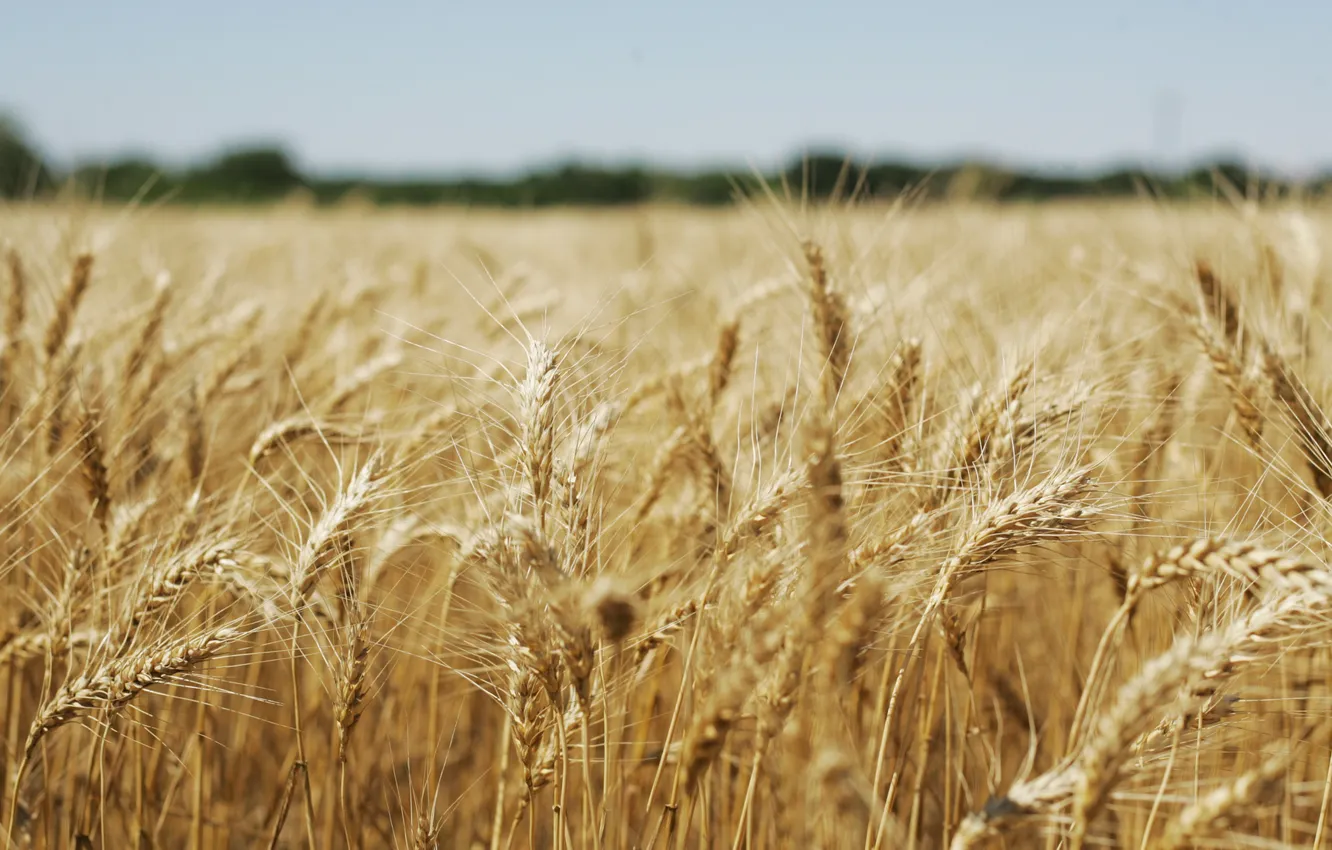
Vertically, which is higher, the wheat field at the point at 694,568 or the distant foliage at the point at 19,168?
the distant foliage at the point at 19,168

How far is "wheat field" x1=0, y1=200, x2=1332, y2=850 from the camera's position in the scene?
0.98 m

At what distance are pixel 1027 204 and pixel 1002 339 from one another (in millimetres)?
6227

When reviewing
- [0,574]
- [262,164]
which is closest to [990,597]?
[0,574]

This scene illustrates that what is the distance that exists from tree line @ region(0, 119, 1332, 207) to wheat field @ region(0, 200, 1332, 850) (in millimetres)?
199

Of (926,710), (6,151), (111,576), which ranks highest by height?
(6,151)

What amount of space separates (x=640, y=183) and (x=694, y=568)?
492 centimetres

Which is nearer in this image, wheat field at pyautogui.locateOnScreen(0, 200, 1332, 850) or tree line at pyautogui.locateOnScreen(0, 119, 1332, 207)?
wheat field at pyautogui.locateOnScreen(0, 200, 1332, 850)

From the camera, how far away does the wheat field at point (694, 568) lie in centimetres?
98

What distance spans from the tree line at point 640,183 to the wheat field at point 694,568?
20cm

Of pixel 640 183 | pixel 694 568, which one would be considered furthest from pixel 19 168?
pixel 694 568

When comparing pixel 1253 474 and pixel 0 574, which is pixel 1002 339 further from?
pixel 0 574

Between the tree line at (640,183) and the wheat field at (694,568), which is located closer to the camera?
the wheat field at (694,568)

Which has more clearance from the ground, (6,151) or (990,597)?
(6,151)

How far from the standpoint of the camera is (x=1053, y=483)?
113cm
